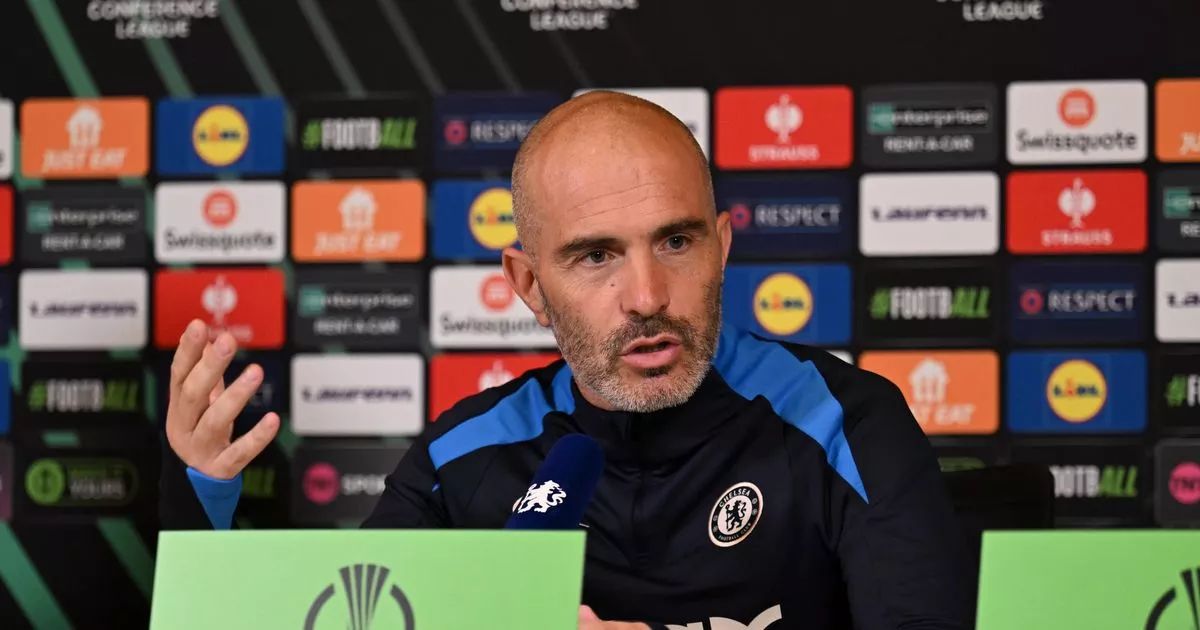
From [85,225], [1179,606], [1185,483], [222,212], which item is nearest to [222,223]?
[222,212]

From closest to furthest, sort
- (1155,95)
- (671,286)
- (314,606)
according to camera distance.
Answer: (314,606) → (671,286) → (1155,95)

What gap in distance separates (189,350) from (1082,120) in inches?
70.4

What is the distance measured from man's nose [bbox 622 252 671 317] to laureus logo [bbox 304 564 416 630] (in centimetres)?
49

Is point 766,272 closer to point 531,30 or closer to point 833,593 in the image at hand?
point 531,30

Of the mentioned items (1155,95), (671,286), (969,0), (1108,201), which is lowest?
(671,286)

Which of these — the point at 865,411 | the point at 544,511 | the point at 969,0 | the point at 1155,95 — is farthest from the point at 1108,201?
the point at 544,511

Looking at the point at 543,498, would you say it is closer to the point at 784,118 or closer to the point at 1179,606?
the point at 1179,606

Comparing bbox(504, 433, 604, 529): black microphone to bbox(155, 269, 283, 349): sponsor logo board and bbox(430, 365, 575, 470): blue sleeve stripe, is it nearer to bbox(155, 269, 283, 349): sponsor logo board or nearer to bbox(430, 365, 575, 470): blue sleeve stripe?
bbox(430, 365, 575, 470): blue sleeve stripe

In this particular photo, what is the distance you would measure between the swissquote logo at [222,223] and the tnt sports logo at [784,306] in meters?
0.93

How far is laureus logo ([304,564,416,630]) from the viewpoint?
83cm

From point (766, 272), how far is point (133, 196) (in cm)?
124

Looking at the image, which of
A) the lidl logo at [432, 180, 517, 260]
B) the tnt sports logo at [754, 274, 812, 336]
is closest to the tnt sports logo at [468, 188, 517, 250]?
the lidl logo at [432, 180, 517, 260]

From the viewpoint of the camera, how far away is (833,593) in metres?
1.35

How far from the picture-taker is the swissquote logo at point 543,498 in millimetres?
1053
